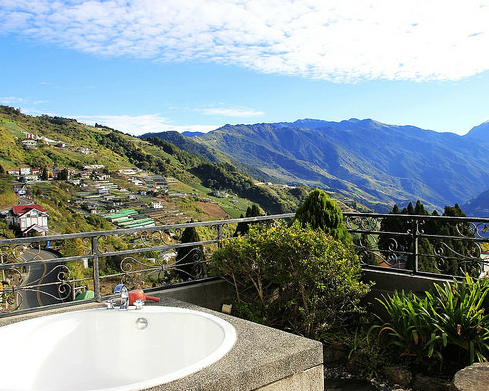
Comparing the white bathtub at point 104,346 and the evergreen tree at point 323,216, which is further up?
the evergreen tree at point 323,216

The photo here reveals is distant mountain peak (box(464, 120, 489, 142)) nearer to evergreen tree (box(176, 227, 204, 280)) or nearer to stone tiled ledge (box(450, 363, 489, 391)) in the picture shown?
evergreen tree (box(176, 227, 204, 280))

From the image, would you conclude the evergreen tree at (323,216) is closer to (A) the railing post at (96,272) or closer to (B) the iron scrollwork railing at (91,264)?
(B) the iron scrollwork railing at (91,264)

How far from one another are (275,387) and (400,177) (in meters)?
162

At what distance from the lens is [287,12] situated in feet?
22.8

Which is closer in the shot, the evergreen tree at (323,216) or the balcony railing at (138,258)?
the balcony railing at (138,258)

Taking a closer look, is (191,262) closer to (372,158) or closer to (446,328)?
(446,328)

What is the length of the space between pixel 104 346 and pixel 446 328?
8.67 ft

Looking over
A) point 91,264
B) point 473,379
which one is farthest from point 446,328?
point 91,264

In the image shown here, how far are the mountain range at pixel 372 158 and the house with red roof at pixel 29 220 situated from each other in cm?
9510

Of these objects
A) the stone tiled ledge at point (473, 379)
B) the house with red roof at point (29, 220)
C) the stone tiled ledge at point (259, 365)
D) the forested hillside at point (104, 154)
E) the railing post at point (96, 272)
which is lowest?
the house with red roof at point (29, 220)

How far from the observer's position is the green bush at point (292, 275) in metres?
3.88

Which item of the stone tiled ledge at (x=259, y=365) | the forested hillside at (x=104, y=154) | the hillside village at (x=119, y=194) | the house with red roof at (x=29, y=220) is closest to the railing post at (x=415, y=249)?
the stone tiled ledge at (x=259, y=365)

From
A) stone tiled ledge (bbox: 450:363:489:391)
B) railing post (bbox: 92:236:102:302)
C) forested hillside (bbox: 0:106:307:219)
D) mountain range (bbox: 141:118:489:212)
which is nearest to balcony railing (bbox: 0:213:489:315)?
railing post (bbox: 92:236:102:302)

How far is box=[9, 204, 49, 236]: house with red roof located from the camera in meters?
17.1
